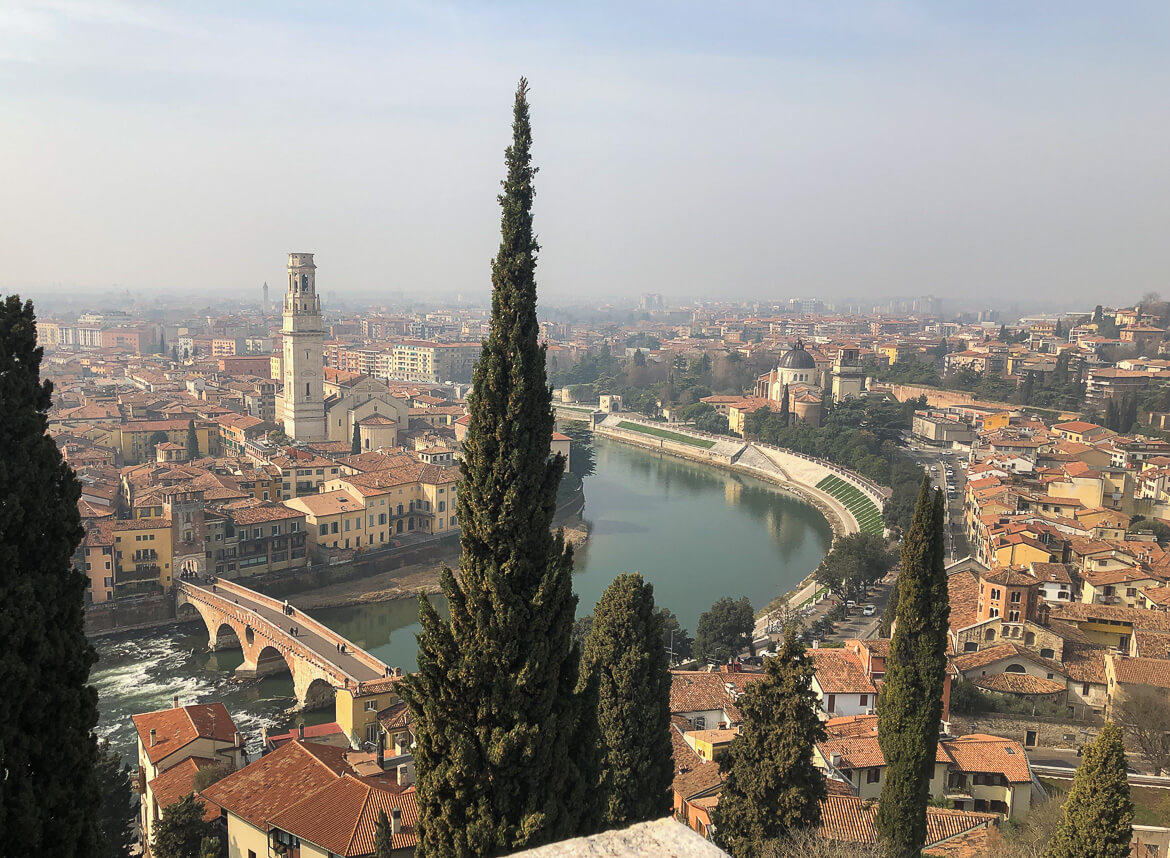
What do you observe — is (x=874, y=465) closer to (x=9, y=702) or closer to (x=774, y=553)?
(x=774, y=553)

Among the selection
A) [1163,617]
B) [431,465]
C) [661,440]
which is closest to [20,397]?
[1163,617]

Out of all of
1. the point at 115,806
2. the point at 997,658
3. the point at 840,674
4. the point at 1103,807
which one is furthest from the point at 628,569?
the point at 1103,807

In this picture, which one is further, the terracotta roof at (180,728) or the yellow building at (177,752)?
the terracotta roof at (180,728)

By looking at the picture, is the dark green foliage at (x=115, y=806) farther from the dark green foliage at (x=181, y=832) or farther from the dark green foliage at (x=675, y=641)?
the dark green foliage at (x=675, y=641)

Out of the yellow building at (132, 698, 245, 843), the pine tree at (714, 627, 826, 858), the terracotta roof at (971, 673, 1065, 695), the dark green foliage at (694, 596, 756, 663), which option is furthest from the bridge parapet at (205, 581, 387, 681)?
the terracotta roof at (971, 673, 1065, 695)

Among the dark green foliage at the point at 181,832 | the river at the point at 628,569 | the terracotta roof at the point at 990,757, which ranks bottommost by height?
the river at the point at 628,569

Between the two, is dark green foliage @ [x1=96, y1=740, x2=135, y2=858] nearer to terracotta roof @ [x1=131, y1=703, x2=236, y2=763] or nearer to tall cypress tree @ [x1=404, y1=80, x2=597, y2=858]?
terracotta roof @ [x1=131, y1=703, x2=236, y2=763]

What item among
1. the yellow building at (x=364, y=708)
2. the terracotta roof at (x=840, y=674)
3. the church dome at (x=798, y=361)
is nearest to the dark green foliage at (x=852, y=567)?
the terracotta roof at (x=840, y=674)
